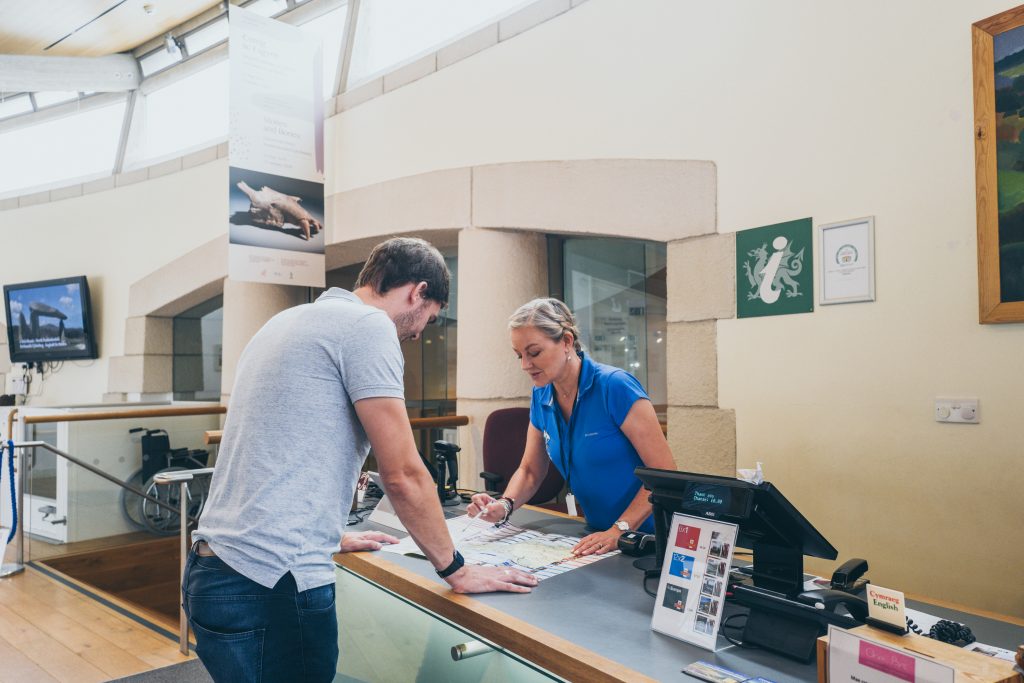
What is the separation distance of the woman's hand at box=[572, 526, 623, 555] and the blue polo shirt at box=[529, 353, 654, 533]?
0.61ft

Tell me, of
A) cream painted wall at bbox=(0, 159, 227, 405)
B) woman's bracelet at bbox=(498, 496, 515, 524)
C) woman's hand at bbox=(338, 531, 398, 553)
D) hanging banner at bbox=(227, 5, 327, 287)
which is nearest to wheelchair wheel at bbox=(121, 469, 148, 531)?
hanging banner at bbox=(227, 5, 327, 287)

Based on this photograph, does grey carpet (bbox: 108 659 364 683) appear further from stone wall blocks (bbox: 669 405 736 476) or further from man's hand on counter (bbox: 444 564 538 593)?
stone wall blocks (bbox: 669 405 736 476)

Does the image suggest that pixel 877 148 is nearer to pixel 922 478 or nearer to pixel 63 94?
pixel 922 478

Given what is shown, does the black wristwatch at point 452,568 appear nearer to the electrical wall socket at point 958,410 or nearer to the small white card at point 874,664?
the small white card at point 874,664

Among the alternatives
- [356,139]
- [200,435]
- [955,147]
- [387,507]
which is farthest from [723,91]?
[200,435]

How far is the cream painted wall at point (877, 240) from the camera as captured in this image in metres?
2.53

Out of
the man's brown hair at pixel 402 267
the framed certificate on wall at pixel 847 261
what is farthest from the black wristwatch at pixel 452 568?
the framed certificate on wall at pixel 847 261

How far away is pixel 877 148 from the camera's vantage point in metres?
2.81

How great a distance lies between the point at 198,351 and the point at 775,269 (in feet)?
19.1

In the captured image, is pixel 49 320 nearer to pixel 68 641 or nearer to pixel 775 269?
pixel 68 641

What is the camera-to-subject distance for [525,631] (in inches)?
50.6

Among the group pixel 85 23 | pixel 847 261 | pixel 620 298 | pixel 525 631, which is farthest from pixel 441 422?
pixel 85 23

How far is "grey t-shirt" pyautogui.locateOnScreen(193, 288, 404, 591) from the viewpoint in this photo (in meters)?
1.30

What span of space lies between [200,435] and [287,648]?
4657 mm
